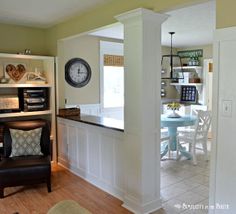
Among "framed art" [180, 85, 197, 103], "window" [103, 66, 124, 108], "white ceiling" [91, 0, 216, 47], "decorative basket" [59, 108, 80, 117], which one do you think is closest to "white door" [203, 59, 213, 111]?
"framed art" [180, 85, 197, 103]

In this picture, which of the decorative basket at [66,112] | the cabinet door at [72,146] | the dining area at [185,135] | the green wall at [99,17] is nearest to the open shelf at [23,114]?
the decorative basket at [66,112]

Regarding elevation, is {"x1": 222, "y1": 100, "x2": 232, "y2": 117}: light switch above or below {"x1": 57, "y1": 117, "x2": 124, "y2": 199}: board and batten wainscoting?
above

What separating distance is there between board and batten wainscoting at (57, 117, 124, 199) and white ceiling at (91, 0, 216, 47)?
4.77ft

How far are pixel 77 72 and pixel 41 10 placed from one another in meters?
1.71

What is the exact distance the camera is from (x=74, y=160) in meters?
4.10

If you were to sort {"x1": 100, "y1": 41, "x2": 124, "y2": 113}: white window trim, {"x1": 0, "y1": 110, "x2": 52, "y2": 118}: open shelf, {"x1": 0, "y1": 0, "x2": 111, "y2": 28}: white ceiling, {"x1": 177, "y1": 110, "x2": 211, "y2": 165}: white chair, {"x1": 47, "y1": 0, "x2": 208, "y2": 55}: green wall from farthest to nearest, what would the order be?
{"x1": 100, "y1": 41, "x2": 124, "y2": 113}: white window trim < {"x1": 177, "y1": 110, "x2": 211, "y2": 165}: white chair < {"x1": 0, "y1": 110, "x2": 52, "y2": 118}: open shelf < {"x1": 0, "y1": 0, "x2": 111, "y2": 28}: white ceiling < {"x1": 47, "y1": 0, "x2": 208, "y2": 55}: green wall

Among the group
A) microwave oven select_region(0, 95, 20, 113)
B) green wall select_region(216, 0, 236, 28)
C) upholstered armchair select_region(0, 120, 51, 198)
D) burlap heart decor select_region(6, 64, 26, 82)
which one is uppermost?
green wall select_region(216, 0, 236, 28)

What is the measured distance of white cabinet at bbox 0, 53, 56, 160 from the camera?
4074mm

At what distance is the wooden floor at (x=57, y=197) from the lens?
2.92 meters

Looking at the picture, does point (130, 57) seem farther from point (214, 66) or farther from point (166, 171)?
point (166, 171)

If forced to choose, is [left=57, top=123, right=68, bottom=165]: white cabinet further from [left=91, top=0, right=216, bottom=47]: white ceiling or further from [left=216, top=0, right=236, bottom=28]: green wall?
[left=216, top=0, right=236, bottom=28]: green wall

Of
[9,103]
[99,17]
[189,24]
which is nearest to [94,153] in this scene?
[9,103]

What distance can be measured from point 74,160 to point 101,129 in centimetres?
105

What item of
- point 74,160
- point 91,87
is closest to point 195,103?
point 91,87
